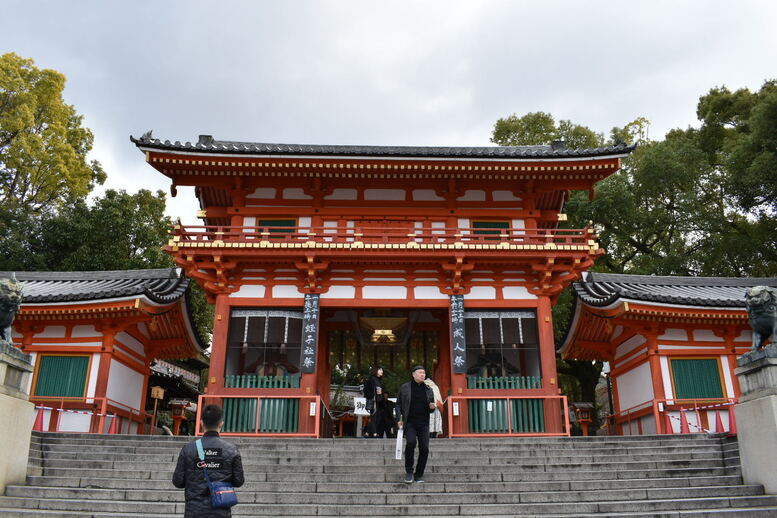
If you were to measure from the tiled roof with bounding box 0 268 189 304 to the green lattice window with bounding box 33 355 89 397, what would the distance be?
5.81ft

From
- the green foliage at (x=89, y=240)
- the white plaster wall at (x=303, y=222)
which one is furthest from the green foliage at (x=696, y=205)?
the green foliage at (x=89, y=240)

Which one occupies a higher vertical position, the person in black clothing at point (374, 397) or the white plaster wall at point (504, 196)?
the white plaster wall at point (504, 196)

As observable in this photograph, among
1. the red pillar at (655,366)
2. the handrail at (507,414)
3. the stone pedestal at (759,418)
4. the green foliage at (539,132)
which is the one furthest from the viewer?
the green foliage at (539,132)

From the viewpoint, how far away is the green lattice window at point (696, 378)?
15562 millimetres

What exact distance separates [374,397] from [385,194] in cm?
604

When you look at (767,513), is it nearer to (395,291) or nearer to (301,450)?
(301,450)

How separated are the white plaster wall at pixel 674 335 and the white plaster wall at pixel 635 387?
0.91m

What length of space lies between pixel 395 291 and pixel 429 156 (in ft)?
11.7

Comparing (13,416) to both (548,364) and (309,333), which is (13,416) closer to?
(309,333)

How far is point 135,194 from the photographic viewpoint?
1228 inches

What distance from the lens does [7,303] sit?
8.45 meters

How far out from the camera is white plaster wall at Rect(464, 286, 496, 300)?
1505 cm

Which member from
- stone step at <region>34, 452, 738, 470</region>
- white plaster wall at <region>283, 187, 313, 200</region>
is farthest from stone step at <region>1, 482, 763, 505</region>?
white plaster wall at <region>283, 187, 313, 200</region>

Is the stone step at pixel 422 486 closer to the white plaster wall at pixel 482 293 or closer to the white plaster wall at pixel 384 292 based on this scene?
the white plaster wall at pixel 482 293
